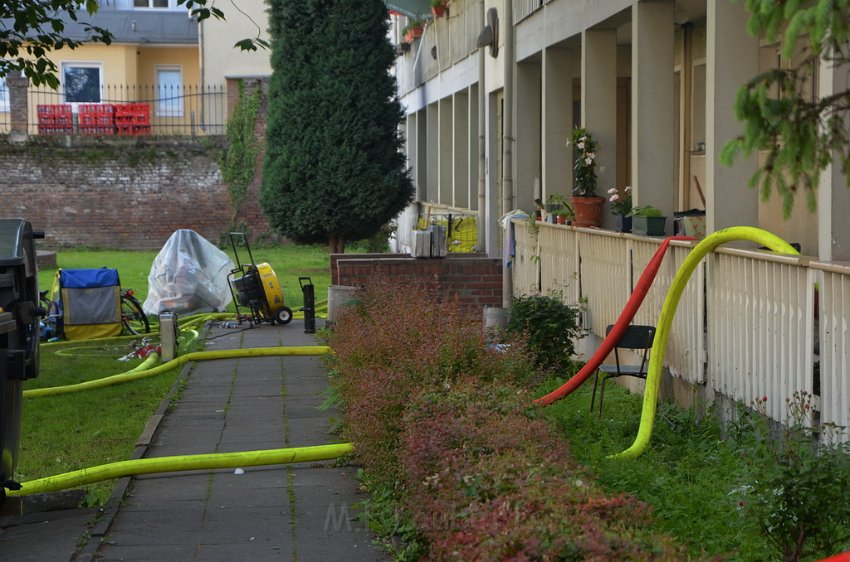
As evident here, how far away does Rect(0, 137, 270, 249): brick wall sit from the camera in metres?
35.2

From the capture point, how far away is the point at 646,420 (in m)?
7.79

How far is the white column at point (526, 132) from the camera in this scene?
17000 millimetres

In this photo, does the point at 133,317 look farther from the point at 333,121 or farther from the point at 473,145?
the point at 333,121

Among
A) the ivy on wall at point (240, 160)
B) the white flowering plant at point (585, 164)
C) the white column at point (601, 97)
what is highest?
the ivy on wall at point (240, 160)

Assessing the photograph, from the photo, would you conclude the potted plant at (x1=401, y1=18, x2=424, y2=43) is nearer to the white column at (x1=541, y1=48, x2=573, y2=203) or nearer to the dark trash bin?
the white column at (x1=541, y1=48, x2=573, y2=203)

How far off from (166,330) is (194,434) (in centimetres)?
486

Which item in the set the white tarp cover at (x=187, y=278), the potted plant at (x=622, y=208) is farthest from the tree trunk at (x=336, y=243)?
the potted plant at (x=622, y=208)

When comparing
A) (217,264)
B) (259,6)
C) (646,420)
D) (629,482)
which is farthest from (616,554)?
(259,6)

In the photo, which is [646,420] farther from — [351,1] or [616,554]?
[351,1]

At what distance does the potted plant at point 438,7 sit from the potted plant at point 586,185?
442 inches

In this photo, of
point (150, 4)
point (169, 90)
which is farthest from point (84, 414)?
point (150, 4)

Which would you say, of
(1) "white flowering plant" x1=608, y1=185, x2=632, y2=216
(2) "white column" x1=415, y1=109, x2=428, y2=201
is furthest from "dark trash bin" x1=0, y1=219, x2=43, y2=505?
(2) "white column" x1=415, y1=109, x2=428, y2=201

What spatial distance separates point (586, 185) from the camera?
1289cm

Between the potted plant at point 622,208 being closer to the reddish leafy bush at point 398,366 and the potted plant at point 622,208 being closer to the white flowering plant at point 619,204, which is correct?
the white flowering plant at point 619,204
